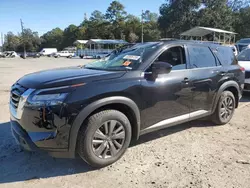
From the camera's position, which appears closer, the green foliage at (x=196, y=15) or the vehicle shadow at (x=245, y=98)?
the vehicle shadow at (x=245, y=98)

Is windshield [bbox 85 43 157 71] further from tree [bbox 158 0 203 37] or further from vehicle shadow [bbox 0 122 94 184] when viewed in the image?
tree [bbox 158 0 203 37]

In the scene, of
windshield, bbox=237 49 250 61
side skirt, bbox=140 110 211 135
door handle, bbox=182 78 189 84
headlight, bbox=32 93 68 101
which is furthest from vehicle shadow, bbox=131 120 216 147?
windshield, bbox=237 49 250 61

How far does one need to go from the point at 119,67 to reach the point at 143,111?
2.55ft

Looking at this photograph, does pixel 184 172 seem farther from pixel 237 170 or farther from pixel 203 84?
pixel 203 84

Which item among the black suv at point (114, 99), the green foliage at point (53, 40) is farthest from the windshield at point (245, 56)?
the green foliage at point (53, 40)

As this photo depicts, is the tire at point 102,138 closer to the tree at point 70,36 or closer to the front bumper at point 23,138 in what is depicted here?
the front bumper at point 23,138

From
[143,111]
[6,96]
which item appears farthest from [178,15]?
[143,111]

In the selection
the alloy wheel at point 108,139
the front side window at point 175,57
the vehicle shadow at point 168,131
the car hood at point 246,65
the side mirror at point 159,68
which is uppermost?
the front side window at point 175,57

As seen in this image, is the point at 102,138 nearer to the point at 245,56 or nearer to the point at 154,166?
the point at 154,166

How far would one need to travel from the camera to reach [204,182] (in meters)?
2.97

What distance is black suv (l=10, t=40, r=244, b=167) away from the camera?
9.57 feet

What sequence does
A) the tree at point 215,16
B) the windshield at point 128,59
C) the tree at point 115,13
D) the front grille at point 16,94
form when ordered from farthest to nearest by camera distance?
the tree at point 115,13 < the tree at point 215,16 < the windshield at point 128,59 < the front grille at point 16,94

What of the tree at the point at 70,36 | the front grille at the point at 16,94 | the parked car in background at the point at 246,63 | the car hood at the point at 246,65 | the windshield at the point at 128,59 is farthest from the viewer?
the tree at the point at 70,36

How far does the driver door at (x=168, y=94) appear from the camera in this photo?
3617mm
